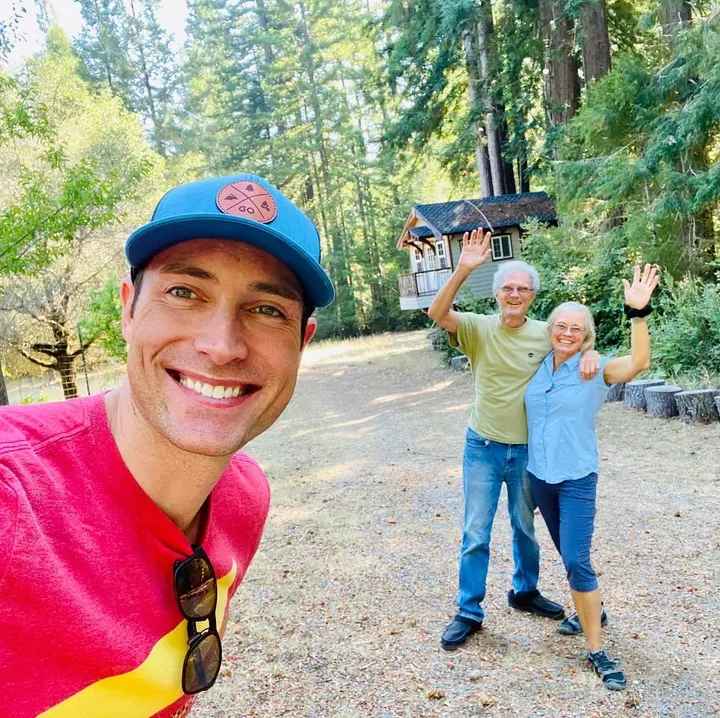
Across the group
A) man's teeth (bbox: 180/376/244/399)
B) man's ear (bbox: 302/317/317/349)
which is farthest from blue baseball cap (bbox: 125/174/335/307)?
man's teeth (bbox: 180/376/244/399)

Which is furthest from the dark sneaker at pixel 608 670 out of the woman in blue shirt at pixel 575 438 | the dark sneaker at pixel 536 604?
the dark sneaker at pixel 536 604

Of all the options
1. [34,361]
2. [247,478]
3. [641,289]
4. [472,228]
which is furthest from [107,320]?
[247,478]

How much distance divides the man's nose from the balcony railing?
18536 mm

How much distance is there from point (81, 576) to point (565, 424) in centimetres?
263

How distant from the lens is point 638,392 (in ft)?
27.7

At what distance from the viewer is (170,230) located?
1.15 meters

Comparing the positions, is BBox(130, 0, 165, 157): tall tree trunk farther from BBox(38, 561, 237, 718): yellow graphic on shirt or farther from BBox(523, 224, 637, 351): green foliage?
BBox(38, 561, 237, 718): yellow graphic on shirt

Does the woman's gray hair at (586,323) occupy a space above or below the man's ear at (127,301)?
below

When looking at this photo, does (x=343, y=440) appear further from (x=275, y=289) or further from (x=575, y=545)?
(x=275, y=289)

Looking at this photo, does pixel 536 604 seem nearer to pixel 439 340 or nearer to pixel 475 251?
pixel 475 251

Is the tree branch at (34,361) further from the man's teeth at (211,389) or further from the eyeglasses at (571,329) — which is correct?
the man's teeth at (211,389)

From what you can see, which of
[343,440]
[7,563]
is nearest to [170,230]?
[7,563]

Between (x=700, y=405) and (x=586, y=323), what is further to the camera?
(x=700, y=405)

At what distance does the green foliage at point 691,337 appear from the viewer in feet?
27.4
